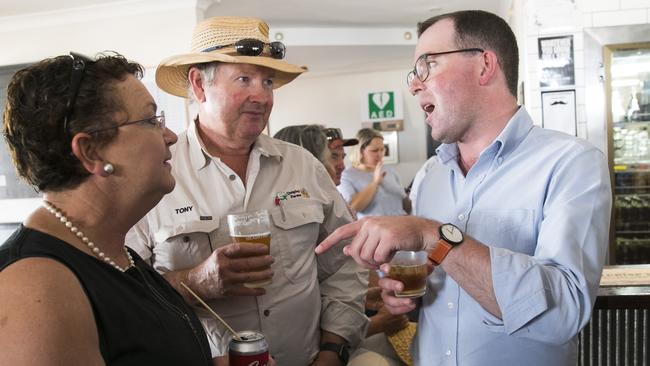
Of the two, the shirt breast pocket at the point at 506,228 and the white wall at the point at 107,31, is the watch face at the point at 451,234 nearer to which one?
the shirt breast pocket at the point at 506,228

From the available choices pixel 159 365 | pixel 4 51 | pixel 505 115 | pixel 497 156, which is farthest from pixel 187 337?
pixel 4 51

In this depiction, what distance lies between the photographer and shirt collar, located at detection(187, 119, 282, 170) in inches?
79.1

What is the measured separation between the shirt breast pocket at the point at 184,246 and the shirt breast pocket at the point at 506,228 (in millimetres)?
887

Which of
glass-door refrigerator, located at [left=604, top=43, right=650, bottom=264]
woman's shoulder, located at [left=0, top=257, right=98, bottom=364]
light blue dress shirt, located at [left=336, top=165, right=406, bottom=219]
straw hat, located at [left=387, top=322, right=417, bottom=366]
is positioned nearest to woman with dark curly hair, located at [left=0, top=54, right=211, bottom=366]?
woman's shoulder, located at [left=0, top=257, right=98, bottom=364]

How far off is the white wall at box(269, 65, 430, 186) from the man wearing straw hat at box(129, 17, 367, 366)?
849 cm

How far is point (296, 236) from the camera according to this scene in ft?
6.57

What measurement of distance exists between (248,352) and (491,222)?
28.2 inches

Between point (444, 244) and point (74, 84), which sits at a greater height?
point (74, 84)

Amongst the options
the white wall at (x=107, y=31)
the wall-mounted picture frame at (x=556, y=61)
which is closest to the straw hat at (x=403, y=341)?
the wall-mounted picture frame at (x=556, y=61)

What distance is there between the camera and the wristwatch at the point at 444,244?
1.24m

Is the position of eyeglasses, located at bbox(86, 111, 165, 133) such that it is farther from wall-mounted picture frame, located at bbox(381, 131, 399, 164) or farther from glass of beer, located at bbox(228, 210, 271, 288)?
wall-mounted picture frame, located at bbox(381, 131, 399, 164)

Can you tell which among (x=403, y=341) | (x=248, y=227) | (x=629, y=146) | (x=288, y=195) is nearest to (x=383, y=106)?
(x=629, y=146)

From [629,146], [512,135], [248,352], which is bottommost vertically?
[248,352]

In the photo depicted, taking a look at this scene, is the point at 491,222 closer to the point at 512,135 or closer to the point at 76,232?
the point at 512,135
